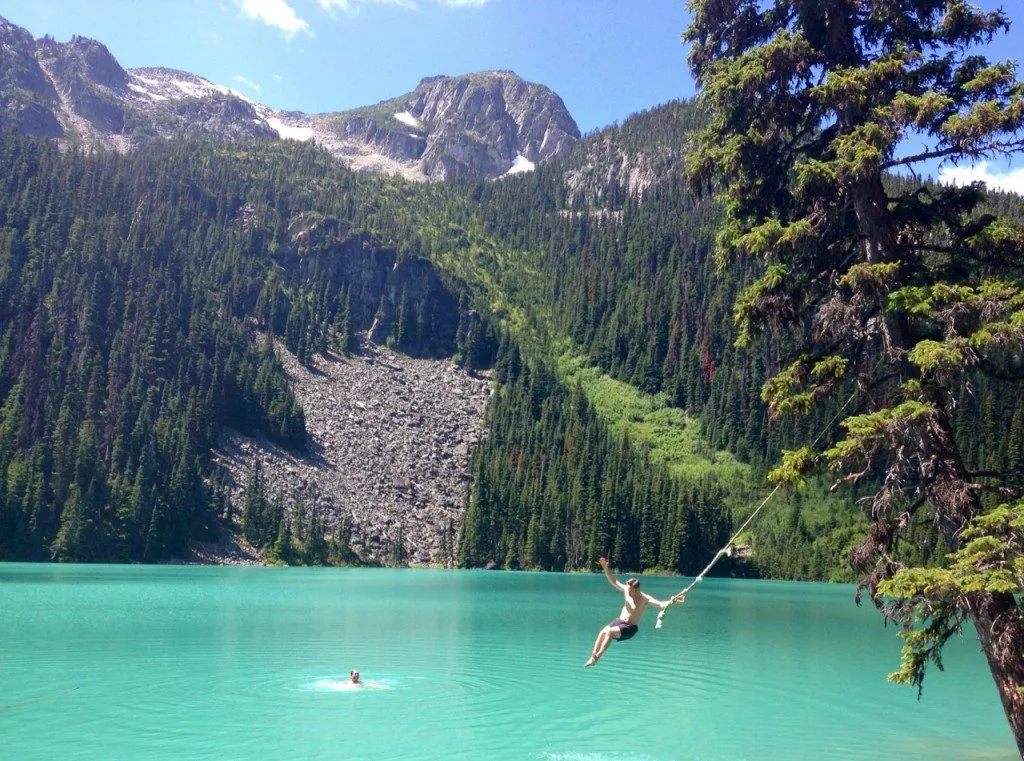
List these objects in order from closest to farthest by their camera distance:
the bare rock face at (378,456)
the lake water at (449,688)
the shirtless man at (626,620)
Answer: the shirtless man at (626,620) → the lake water at (449,688) → the bare rock face at (378,456)

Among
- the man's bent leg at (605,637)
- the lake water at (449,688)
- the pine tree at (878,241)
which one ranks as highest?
the pine tree at (878,241)

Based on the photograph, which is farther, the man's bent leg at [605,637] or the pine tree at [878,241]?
the man's bent leg at [605,637]

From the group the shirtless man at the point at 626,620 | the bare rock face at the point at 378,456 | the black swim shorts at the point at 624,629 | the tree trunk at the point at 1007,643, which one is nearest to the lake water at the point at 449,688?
the shirtless man at the point at 626,620

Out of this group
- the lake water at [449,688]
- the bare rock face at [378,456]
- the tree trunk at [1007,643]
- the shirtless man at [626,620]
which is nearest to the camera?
the tree trunk at [1007,643]

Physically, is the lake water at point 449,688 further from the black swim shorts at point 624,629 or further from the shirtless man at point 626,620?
the black swim shorts at point 624,629

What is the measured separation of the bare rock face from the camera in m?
136

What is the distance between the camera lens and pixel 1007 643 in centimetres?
1334

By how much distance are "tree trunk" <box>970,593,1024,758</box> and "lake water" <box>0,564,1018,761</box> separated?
1128 centimetres

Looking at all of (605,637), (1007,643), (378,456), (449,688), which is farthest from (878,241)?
(378,456)

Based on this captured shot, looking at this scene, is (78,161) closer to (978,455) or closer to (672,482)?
(672,482)

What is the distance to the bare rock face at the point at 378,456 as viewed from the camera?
13638cm

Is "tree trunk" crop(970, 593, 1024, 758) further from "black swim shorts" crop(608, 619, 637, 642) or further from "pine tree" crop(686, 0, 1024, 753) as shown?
"black swim shorts" crop(608, 619, 637, 642)

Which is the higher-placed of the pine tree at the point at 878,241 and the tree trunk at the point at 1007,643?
the pine tree at the point at 878,241

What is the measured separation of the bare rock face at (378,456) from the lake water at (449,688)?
76339mm
